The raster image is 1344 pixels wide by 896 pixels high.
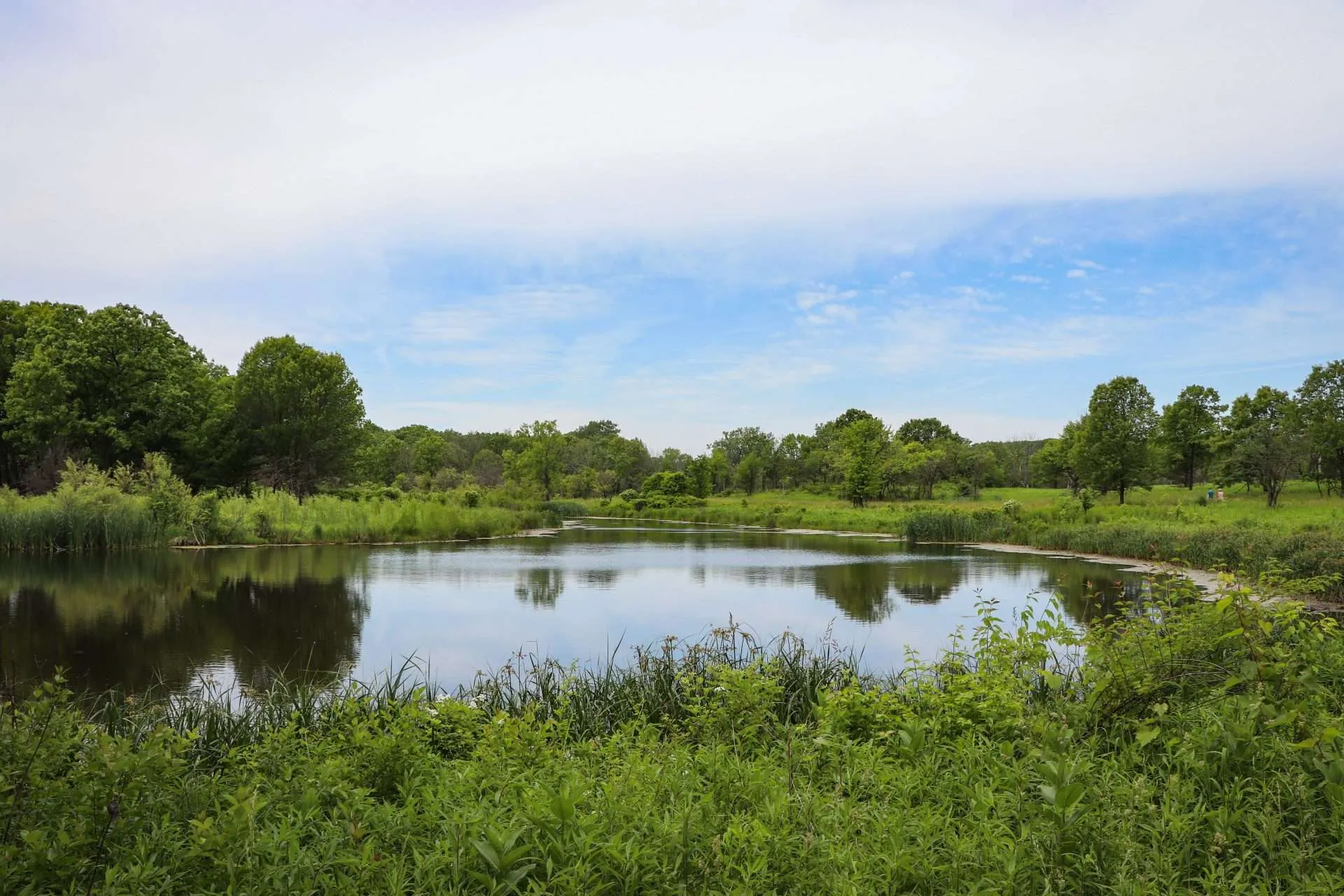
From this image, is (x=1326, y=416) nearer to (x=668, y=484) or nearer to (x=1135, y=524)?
Result: (x=1135, y=524)

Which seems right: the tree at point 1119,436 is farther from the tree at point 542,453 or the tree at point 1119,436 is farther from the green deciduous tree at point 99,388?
the green deciduous tree at point 99,388

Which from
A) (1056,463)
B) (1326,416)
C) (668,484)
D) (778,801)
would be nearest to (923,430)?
(1056,463)

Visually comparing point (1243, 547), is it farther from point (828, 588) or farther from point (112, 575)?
point (112, 575)

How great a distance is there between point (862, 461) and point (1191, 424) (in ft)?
62.6

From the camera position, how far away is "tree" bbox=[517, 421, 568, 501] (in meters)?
55.7

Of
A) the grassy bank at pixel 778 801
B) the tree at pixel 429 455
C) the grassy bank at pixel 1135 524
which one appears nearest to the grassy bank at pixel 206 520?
the grassy bank at pixel 1135 524

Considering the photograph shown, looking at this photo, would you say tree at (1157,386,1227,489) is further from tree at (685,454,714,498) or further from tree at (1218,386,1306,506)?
tree at (685,454,714,498)

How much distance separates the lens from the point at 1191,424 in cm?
4653

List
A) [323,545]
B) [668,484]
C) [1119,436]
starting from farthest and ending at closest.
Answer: [668,484] → [1119,436] → [323,545]

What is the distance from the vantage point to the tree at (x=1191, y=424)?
1833 inches

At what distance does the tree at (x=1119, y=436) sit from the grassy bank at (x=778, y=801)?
1512 inches

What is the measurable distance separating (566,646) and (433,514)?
22102 millimetres

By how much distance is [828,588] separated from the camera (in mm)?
16766

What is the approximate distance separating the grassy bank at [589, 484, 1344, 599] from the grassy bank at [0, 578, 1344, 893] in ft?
9.03
